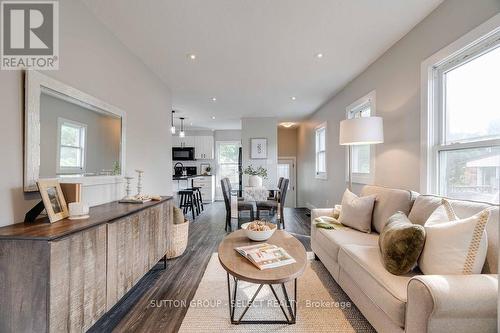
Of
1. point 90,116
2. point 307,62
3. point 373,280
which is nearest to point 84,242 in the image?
point 90,116

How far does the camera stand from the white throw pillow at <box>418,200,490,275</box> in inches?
47.8

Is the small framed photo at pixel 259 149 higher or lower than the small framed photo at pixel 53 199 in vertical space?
higher

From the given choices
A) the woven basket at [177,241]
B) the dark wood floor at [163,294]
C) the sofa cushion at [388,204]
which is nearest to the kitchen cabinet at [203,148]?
the dark wood floor at [163,294]

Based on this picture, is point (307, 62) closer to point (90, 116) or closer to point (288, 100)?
point (288, 100)

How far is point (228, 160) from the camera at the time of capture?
26.6 ft

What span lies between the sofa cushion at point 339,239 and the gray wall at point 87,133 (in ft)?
7.69

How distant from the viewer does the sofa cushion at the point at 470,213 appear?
127 cm

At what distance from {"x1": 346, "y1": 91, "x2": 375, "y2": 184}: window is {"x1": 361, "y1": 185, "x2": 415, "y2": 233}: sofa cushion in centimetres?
66

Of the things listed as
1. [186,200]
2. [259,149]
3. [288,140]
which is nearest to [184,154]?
[186,200]

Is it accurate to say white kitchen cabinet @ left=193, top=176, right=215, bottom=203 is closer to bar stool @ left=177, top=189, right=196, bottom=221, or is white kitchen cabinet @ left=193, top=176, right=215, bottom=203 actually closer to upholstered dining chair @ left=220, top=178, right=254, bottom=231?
bar stool @ left=177, top=189, right=196, bottom=221

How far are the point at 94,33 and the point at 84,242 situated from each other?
6.14 feet

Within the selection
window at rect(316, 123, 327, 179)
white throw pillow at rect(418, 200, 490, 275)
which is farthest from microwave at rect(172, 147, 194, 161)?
white throw pillow at rect(418, 200, 490, 275)

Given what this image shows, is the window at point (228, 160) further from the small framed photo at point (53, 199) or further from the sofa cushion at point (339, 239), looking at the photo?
the small framed photo at point (53, 199)

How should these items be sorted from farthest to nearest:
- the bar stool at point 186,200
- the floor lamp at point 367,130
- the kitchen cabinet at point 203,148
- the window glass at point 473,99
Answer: the kitchen cabinet at point 203,148 < the bar stool at point 186,200 < the floor lamp at point 367,130 < the window glass at point 473,99
